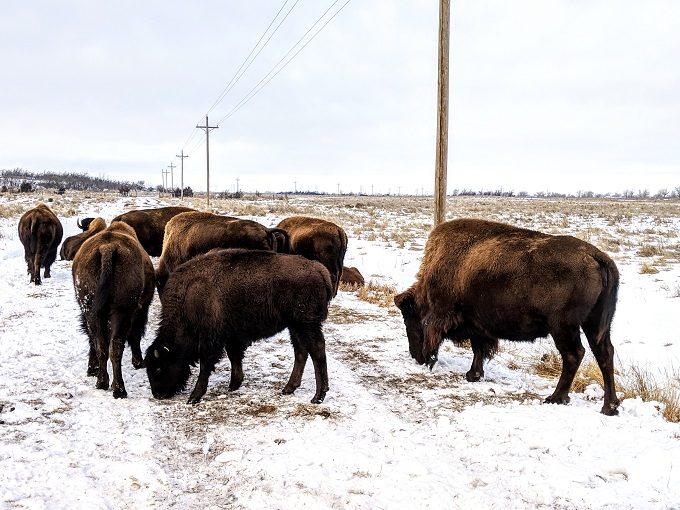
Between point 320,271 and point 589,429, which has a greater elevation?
point 320,271

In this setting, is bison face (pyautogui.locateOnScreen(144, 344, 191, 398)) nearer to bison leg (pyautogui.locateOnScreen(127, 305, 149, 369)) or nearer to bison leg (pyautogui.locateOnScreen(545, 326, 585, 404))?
bison leg (pyautogui.locateOnScreen(127, 305, 149, 369))

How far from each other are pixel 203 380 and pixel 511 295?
3.22 metres

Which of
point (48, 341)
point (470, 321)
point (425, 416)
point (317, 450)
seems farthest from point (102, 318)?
point (470, 321)

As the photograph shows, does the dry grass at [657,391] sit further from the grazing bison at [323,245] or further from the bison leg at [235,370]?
the grazing bison at [323,245]

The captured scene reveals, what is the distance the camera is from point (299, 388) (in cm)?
547

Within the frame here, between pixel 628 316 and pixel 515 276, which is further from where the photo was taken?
pixel 628 316

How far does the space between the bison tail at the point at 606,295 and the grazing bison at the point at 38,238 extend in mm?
10945

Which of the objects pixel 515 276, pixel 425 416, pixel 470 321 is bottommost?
pixel 425 416

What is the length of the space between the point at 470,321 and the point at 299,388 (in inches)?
80.4

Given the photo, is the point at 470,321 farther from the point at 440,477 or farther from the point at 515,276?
the point at 440,477

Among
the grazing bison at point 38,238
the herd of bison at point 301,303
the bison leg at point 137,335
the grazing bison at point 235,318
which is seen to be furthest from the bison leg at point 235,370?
the grazing bison at point 38,238

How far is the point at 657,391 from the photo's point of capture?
5.05 m

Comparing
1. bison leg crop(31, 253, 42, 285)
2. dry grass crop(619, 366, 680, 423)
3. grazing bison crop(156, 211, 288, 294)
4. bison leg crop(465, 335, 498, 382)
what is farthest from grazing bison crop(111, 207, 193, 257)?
dry grass crop(619, 366, 680, 423)

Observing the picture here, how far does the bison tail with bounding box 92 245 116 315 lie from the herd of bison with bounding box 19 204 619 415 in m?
0.01
